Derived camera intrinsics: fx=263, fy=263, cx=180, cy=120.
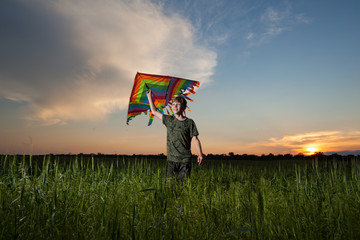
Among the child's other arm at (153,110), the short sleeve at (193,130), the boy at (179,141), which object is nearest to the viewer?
the boy at (179,141)

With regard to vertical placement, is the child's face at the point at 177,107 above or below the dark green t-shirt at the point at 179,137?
above

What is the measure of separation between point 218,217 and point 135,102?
3955mm

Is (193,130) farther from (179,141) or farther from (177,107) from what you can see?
(177,107)

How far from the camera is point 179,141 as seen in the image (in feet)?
17.7

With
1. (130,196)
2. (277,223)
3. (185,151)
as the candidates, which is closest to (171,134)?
(185,151)

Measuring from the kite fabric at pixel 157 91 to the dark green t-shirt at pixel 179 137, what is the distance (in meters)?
0.75

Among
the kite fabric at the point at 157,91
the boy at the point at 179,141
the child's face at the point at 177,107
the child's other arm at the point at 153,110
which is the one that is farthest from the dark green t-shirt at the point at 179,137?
the kite fabric at the point at 157,91

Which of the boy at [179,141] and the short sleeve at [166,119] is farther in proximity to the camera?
the short sleeve at [166,119]

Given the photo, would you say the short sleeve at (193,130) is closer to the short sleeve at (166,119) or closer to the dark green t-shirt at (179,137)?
the dark green t-shirt at (179,137)

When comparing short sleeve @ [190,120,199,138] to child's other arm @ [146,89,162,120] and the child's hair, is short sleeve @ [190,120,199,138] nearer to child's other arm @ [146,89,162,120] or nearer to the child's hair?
the child's hair

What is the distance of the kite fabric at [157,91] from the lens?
6.25m

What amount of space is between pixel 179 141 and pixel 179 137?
0.08m

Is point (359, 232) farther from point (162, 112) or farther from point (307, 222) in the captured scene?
point (162, 112)

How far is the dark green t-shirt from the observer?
17.6ft
